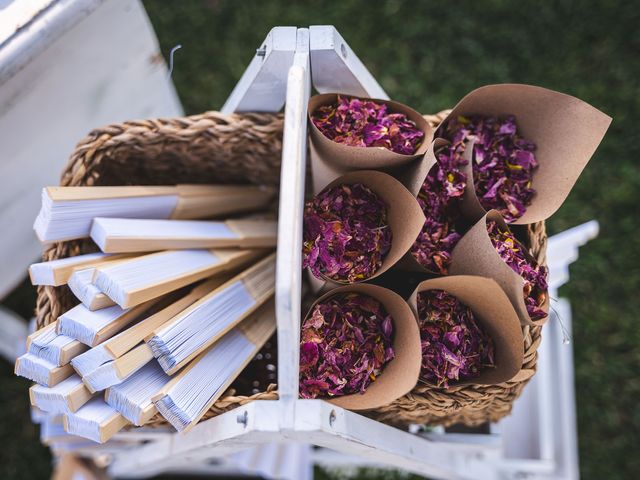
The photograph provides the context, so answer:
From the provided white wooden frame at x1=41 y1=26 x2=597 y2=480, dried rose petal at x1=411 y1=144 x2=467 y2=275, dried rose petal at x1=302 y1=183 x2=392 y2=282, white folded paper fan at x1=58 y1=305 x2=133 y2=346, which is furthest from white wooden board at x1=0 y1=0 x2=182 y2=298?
dried rose petal at x1=411 y1=144 x2=467 y2=275

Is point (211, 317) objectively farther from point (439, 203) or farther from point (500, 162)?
point (500, 162)

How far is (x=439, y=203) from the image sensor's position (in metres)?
0.79

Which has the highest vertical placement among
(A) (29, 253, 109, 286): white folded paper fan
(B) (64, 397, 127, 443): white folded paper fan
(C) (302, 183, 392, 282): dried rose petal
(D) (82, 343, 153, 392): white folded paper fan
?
(C) (302, 183, 392, 282): dried rose petal

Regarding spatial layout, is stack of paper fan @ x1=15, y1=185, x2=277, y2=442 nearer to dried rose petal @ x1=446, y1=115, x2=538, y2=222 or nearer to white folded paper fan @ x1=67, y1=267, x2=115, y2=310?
white folded paper fan @ x1=67, y1=267, x2=115, y2=310

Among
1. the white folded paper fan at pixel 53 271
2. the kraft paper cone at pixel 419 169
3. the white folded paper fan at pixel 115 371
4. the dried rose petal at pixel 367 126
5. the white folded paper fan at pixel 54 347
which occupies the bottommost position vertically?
the white folded paper fan at pixel 115 371

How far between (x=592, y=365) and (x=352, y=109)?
113 cm

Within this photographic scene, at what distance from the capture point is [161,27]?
164 cm

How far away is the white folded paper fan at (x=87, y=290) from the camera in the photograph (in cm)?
73

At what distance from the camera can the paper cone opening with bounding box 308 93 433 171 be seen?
749 mm

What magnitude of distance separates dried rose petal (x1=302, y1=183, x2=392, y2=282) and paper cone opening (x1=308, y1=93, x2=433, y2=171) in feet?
0.14

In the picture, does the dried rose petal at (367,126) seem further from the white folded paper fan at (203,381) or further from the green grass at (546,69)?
the green grass at (546,69)

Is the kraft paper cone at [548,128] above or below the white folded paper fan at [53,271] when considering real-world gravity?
above

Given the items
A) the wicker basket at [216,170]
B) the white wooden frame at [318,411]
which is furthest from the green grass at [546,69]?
the wicker basket at [216,170]

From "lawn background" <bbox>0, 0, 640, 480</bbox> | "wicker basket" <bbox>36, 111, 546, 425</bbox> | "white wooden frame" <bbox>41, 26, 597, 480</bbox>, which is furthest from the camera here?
"lawn background" <bbox>0, 0, 640, 480</bbox>
